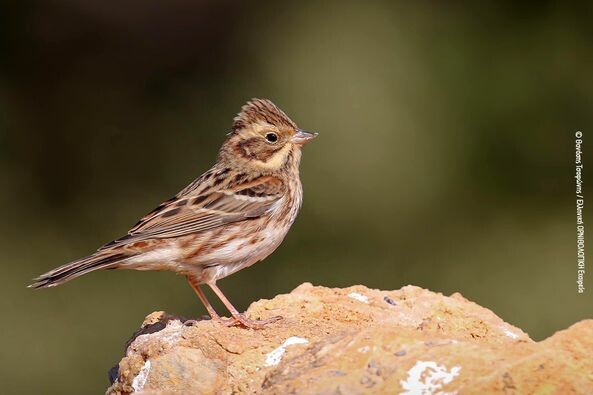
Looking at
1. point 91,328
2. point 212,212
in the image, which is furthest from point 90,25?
point 212,212

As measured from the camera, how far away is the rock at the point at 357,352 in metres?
4.50

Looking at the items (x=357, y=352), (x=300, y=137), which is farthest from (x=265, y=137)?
(x=357, y=352)

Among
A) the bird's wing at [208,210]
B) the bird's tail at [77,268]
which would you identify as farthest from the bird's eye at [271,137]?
the bird's tail at [77,268]

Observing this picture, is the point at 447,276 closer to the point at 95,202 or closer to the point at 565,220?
the point at 565,220

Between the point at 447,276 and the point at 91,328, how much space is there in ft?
10.6

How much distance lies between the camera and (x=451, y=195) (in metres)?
11.2

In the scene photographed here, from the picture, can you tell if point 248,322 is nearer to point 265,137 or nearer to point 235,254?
point 235,254

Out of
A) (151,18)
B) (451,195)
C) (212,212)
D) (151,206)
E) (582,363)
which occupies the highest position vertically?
(151,18)

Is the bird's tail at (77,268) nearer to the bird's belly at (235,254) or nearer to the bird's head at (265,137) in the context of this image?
the bird's belly at (235,254)

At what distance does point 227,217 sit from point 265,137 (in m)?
0.69

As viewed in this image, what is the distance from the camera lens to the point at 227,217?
23.3 ft

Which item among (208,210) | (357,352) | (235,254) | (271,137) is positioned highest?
(271,137)

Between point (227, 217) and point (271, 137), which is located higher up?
point (271, 137)

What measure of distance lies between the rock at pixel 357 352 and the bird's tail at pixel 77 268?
46 cm
